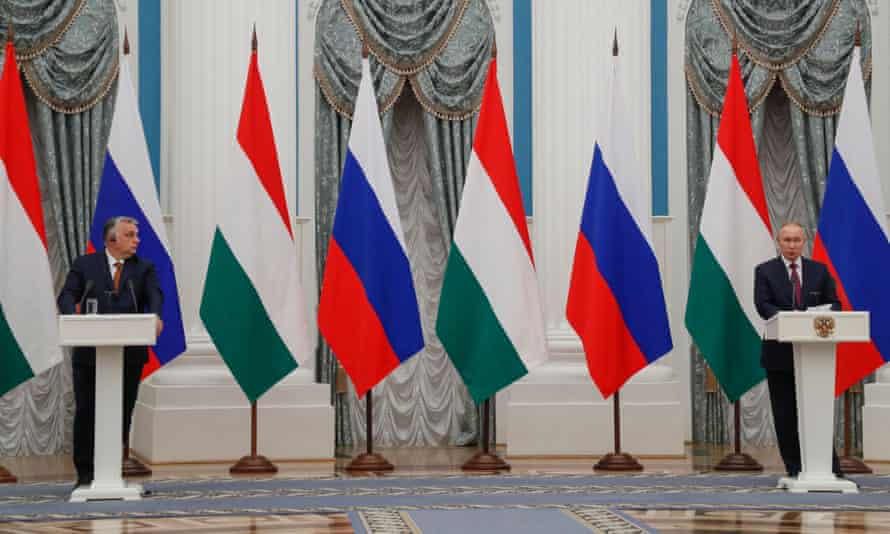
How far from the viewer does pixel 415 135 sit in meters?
10.1

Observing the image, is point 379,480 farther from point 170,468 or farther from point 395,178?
point 395,178

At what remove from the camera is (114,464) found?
21.1 ft

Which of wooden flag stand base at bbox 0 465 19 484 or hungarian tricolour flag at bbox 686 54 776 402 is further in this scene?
hungarian tricolour flag at bbox 686 54 776 402

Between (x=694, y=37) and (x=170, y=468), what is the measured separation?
4898 mm

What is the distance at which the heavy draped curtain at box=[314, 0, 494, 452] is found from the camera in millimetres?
9789

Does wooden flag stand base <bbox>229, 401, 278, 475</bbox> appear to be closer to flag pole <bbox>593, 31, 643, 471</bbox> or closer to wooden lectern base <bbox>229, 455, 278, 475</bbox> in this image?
wooden lectern base <bbox>229, 455, 278, 475</bbox>

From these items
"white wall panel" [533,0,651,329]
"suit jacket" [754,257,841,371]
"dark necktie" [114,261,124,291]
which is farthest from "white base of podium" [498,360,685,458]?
"dark necktie" [114,261,124,291]

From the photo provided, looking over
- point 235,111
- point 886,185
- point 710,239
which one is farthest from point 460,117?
point 886,185

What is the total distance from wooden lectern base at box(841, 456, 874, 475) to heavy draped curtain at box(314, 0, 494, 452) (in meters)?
2.97

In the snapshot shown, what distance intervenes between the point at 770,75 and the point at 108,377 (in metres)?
5.64

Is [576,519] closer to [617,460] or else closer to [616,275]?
[617,460]

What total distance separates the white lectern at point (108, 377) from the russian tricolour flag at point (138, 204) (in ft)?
4.73

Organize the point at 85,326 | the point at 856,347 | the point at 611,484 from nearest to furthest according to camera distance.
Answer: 1. the point at 85,326
2. the point at 611,484
3. the point at 856,347

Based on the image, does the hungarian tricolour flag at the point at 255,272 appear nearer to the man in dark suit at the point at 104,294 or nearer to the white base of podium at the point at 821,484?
the man in dark suit at the point at 104,294
